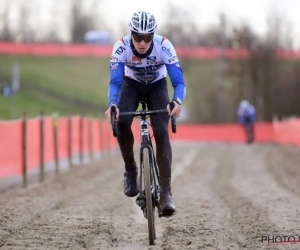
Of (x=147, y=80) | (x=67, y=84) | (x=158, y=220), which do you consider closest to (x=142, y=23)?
(x=147, y=80)

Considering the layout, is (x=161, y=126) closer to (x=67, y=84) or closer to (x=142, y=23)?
(x=142, y=23)

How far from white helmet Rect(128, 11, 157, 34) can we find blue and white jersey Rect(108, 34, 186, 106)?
307 mm

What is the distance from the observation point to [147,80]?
26.2 feet

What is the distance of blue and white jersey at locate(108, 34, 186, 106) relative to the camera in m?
7.72

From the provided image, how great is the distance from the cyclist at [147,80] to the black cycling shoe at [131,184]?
33cm

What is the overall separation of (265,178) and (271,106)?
3735cm

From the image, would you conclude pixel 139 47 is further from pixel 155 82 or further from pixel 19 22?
pixel 19 22

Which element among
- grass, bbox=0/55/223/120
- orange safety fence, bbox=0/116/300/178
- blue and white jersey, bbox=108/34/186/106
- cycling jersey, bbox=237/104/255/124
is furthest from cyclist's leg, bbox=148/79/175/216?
grass, bbox=0/55/223/120

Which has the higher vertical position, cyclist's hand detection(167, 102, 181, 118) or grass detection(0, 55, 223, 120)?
cyclist's hand detection(167, 102, 181, 118)

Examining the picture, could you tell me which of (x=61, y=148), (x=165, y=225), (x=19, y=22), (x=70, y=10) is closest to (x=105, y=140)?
(x=61, y=148)

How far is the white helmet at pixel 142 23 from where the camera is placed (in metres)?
7.54

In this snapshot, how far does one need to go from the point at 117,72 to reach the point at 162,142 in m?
0.85

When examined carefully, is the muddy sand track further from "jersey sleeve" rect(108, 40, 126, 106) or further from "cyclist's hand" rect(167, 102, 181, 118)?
"jersey sleeve" rect(108, 40, 126, 106)

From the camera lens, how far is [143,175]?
7812mm
